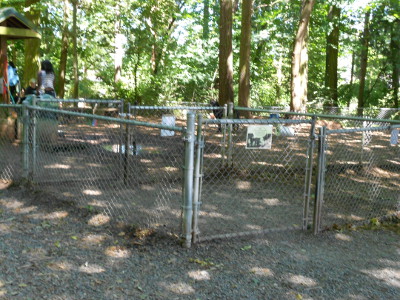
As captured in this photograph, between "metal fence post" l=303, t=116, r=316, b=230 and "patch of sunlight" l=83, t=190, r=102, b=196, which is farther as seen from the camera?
"patch of sunlight" l=83, t=190, r=102, b=196

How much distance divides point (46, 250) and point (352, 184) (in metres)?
5.53

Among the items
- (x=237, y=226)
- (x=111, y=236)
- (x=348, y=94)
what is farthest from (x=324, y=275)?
(x=348, y=94)

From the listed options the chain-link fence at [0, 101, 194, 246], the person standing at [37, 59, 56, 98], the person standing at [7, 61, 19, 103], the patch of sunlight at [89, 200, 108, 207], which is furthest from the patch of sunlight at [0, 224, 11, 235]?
the person standing at [7, 61, 19, 103]

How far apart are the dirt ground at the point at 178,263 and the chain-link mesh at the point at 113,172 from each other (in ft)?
1.86

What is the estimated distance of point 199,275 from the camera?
4.26m

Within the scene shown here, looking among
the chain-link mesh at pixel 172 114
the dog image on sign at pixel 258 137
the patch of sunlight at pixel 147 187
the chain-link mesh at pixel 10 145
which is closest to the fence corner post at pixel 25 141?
the chain-link mesh at pixel 10 145

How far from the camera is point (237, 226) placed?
583cm

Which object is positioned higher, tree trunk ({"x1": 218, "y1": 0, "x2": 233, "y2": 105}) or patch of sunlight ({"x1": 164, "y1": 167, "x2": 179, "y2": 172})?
tree trunk ({"x1": 218, "y1": 0, "x2": 233, "y2": 105})

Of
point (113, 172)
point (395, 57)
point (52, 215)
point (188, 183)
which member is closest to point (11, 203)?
point (52, 215)

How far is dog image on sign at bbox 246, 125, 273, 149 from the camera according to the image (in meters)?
5.10

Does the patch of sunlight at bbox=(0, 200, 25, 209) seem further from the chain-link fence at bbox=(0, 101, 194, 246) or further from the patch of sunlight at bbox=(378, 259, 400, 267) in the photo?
the patch of sunlight at bbox=(378, 259, 400, 267)

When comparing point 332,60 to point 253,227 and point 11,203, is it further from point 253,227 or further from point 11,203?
point 11,203

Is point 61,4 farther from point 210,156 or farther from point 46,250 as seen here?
point 46,250

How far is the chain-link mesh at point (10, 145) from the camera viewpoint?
301 inches
